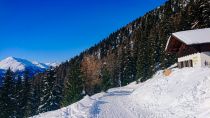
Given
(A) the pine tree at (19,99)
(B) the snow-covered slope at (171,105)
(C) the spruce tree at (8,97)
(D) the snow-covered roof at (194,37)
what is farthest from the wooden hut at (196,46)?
(A) the pine tree at (19,99)

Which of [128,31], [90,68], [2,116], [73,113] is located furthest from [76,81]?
[128,31]

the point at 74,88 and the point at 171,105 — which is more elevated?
the point at 74,88

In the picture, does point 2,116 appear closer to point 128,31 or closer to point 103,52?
point 103,52

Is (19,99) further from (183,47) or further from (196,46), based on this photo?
(196,46)

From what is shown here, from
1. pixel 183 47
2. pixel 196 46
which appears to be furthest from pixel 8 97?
pixel 196 46

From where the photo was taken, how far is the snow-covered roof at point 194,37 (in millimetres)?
48656

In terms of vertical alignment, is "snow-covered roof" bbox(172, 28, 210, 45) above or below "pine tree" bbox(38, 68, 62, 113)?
above

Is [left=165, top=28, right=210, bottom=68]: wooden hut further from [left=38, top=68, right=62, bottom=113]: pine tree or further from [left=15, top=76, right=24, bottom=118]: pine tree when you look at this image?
[left=15, top=76, right=24, bottom=118]: pine tree

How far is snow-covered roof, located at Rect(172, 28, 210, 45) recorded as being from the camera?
160 ft

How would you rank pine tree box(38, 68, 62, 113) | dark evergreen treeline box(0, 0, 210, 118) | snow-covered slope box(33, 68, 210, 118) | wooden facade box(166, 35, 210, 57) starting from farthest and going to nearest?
pine tree box(38, 68, 62, 113) → dark evergreen treeline box(0, 0, 210, 118) → wooden facade box(166, 35, 210, 57) → snow-covered slope box(33, 68, 210, 118)

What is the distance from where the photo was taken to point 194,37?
5022 centimetres

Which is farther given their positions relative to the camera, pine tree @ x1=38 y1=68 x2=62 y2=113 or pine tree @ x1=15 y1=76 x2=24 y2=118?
pine tree @ x1=15 y1=76 x2=24 y2=118

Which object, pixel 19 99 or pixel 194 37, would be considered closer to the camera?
pixel 194 37

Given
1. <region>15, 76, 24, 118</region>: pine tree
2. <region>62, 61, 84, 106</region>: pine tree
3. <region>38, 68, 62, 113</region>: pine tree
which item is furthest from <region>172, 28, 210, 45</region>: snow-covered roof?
<region>15, 76, 24, 118</region>: pine tree
